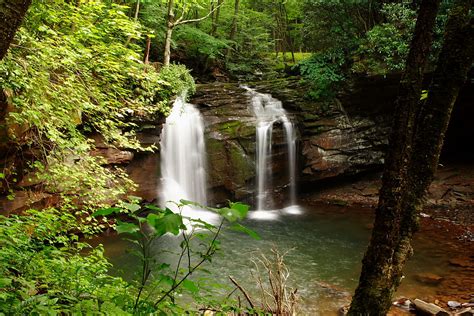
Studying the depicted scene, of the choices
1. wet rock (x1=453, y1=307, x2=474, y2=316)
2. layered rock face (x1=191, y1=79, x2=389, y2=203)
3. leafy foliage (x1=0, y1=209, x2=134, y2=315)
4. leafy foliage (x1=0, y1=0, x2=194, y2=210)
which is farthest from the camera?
layered rock face (x1=191, y1=79, x2=389, y2=203)

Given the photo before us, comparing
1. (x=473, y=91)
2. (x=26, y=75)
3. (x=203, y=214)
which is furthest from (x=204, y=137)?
(x=473, y=91)

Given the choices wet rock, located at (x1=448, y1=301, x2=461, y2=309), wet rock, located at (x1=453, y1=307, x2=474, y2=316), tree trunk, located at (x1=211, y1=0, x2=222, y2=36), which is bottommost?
wet rock, located at (x1=448, y1=301, x2=461, y2=309)

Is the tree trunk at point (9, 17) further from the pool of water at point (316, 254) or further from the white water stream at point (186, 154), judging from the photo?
the white water stream at point (186, 154)

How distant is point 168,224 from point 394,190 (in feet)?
7.10

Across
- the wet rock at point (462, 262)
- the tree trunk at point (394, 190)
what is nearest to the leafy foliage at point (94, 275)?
the tree trunk at point (394, 190)

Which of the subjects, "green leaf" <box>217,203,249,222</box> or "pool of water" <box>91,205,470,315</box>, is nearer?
"green leaf" <box>217,203,249,222</box>

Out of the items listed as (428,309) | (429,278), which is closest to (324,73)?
(429,278)

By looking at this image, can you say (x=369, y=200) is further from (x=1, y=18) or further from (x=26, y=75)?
(x=1, y=18)

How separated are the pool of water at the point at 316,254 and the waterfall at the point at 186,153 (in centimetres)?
238

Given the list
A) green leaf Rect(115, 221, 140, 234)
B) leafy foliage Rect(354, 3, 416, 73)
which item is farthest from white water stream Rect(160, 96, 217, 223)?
green leaf Rect(115, 221, 140, 234)

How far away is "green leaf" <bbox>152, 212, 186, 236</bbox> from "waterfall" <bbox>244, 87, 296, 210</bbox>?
11.5 meters

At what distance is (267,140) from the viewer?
1305 cm

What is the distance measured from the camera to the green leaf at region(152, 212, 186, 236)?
55.2 inches

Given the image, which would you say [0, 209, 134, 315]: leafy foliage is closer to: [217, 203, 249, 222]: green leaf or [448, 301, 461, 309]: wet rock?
[217, 203, 249, 222]: green leaf
